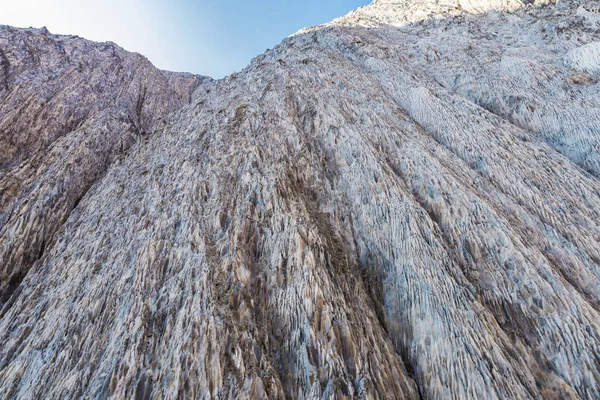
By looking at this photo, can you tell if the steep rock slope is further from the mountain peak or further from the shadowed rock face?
the mountain peak

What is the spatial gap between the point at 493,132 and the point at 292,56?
1778cm

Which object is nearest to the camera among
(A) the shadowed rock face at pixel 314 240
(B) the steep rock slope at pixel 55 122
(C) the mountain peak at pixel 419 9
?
(A) the shadowed rock face at pixel 314 240

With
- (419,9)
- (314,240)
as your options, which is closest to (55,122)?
(314,240)

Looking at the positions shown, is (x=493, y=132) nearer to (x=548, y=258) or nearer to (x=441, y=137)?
(x=441, y=137)

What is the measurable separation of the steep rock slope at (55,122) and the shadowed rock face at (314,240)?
0.14m

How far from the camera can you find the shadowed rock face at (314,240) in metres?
7.12

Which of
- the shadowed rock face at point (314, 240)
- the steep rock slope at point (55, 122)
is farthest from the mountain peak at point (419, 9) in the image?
the steep rock slope at point (55, 122)

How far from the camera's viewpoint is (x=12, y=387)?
7578 mm

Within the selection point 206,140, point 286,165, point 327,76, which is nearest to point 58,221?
point 206,140

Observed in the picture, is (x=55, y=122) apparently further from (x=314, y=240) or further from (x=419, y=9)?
(x=419, y=9)

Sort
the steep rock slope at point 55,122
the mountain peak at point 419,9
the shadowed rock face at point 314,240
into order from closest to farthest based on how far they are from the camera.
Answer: the shadowed rock face at point 314,240 < the steep rock slope at point 55,122 < the mountain peak at point 419,9

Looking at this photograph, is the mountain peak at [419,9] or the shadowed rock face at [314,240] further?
the mountain peak at [419,9]

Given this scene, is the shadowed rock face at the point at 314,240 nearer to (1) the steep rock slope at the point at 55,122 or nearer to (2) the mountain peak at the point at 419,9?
(1) the steep rock slope at the point at 55,122

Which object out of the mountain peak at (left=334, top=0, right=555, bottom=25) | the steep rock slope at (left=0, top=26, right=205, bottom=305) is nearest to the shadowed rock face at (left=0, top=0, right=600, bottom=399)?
the steep rock slope at (left=0, top=26, right=205, bottom=305)
